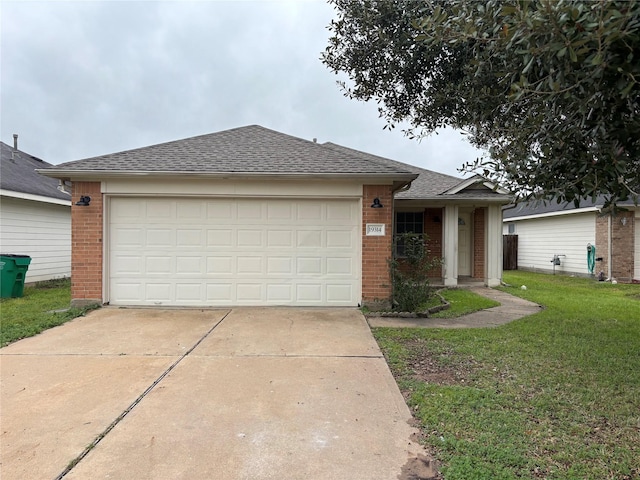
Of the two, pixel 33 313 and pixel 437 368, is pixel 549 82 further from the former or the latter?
pixel 33 313

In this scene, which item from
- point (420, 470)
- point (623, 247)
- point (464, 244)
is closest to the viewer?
point (420, 470)

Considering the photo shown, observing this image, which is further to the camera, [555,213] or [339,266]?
A: [555,213]

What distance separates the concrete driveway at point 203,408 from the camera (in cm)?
257

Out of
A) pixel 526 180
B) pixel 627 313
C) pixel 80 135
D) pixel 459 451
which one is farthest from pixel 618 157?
pixel 80 135

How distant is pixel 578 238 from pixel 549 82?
14.7m

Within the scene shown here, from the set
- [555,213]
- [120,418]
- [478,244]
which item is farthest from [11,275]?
[555,213]

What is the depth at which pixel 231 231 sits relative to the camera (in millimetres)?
7707

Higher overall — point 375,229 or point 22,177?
point 22,177

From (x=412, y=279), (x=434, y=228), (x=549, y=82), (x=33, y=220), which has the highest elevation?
(x=549, y=82)

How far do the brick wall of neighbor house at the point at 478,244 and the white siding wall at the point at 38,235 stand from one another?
1379 cm

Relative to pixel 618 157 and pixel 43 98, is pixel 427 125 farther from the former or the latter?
pixel 43 98

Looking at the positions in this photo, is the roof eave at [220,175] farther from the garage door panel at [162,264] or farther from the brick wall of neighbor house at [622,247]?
the brick wall of neighbor house at [622,247]

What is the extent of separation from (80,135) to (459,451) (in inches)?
1048

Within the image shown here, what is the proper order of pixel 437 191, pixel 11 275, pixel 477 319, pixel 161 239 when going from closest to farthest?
pixel 477 319 → pixel 161 239 → pixel 11 275 → pixel 437 191
